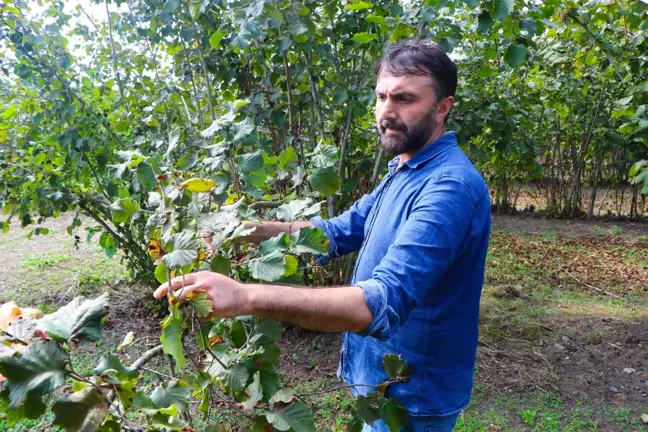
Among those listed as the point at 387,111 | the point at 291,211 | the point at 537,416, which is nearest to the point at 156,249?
the point at 291,211

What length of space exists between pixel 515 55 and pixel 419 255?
5.49 feet

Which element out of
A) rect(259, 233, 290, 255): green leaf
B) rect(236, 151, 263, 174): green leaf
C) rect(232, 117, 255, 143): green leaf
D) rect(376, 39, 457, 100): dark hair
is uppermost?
rect(376, 39, 457, 100): dark hair

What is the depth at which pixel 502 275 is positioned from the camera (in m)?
6.14

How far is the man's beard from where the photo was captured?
1642 mm

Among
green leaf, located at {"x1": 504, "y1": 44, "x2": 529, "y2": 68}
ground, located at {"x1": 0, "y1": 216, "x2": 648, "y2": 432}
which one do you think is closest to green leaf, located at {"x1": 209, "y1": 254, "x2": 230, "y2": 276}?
ground, located at {"x1": 0, "y1": 216, "x2": 648, "y2": 432}

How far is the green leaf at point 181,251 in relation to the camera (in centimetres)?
97

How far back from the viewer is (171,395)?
3.51 feet

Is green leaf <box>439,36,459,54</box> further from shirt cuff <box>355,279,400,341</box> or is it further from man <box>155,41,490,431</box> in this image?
shirt cuff <box>355,279,400,341</box>

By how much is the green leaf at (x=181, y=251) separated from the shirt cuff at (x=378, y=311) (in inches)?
15.1

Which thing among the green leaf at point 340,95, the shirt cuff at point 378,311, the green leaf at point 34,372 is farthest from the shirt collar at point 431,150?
the green leaf at point 340,95

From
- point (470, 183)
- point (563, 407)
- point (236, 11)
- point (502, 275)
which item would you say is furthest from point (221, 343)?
point (502, 275)

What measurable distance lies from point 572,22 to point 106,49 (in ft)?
12.4

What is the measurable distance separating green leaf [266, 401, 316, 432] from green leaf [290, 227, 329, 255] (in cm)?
39

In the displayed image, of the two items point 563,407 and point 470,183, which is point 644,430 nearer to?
point 563,407
